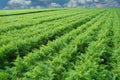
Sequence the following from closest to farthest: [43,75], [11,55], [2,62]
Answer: [43,75], [2,62], [11,55]

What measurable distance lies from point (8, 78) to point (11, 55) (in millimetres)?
3224

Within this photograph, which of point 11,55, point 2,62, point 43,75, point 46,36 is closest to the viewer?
point 43,75

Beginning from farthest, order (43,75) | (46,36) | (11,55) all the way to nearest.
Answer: (46,36)
(11,55)
(43,75)

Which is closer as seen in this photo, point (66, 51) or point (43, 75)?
point (43, 75)

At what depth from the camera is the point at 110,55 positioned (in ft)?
45.4

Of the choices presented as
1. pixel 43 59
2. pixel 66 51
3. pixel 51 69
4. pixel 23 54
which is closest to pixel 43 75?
pixel 51 69

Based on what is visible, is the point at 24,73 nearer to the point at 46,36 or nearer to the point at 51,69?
the point at 51,69

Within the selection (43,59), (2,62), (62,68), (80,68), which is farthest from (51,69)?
(2,62)

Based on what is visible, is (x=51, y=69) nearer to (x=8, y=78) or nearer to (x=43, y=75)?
(x=43, y=75)

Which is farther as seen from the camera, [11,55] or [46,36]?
[46,36]

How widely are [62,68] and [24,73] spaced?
1.55m

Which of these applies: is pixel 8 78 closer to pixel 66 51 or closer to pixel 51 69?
pixel 51 69

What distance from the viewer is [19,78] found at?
33.2ft

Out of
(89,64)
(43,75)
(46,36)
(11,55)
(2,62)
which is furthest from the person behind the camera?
(46,36)
